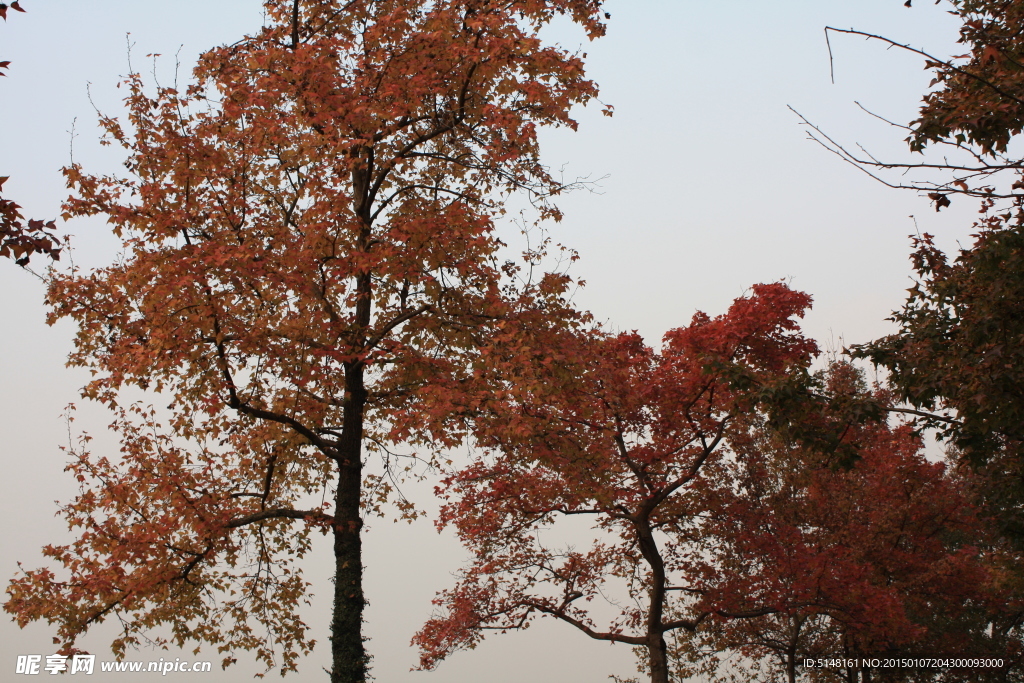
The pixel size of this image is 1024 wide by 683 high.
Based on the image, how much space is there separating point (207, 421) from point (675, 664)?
15.6m

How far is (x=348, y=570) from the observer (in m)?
12.8

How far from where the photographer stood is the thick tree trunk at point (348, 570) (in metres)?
12.7

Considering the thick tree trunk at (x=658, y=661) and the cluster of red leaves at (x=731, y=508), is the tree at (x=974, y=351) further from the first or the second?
the thick tree trunk at (x=658, y=661)

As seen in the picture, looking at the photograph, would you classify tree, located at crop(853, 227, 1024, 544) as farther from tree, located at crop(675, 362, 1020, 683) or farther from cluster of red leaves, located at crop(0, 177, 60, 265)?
cluster of red leaves, located at crop(0, 177, 60, 265)

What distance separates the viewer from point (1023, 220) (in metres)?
11.7

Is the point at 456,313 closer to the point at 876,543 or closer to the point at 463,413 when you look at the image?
the point at 463,413

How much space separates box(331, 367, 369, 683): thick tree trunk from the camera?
1272 cm

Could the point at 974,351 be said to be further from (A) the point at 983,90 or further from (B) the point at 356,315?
(B) the point at 356,315

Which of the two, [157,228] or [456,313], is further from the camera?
[456,313]

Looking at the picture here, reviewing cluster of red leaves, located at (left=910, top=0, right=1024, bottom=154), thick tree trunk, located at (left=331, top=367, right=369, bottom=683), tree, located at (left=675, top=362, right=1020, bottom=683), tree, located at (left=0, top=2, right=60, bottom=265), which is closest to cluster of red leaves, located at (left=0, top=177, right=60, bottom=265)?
tree, located at (left=0, top=2, right=60, bottom=265)

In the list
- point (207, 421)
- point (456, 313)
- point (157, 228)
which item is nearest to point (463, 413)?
point (456, 313)

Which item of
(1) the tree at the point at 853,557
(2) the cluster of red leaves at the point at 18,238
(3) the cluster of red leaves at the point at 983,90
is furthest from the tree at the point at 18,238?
(1) the tree at the point at 853,557

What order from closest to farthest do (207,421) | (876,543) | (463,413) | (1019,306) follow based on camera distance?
(1019,306)
(463,413)
(207,421)
(876,543)

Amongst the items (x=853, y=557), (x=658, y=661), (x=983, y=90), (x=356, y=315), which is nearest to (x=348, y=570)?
(x=356, y=315)
